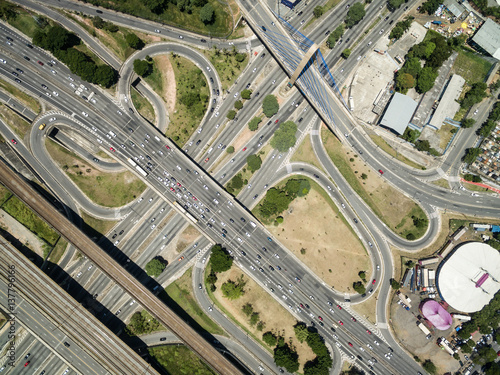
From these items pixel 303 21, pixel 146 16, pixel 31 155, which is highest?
pixel 303 21

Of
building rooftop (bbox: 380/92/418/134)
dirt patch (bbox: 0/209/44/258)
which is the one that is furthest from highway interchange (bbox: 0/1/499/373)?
building rooftop (bbox: 380/92/418/134)

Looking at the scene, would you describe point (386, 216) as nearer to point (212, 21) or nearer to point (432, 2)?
point (432, 2)

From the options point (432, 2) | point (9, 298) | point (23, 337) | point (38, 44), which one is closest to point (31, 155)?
point (38, 44)

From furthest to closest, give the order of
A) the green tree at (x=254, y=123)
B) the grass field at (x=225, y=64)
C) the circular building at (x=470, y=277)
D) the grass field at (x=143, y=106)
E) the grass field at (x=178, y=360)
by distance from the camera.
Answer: the grass field at (x=225, y=64) → the grass field at (x=143, y=106) → the green tree at (x=254, y=123) → the circular building at (x=470, y=277) → the grass field at (x=178, y=360)

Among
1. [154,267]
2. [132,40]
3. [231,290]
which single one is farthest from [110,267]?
[132,40]

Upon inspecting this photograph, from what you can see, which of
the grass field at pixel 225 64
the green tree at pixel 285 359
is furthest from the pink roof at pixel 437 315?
the grass field at pixel 225 64

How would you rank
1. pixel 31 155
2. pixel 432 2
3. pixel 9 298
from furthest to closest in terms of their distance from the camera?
pixel 432 2
pixel 31 155
pixel 9 298

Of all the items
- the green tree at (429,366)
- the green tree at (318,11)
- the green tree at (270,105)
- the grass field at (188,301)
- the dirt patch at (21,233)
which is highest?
the green tree at (318,11)

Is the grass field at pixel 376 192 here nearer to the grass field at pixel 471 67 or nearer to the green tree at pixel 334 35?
the green tree at pixel 334 35
